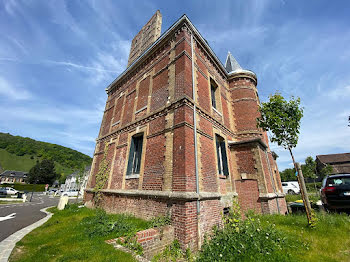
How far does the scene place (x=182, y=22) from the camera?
8.20m

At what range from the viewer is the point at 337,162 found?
41.5 m

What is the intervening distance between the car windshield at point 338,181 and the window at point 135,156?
356 inches

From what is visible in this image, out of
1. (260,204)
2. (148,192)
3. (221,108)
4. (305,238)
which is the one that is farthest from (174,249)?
(221,108)

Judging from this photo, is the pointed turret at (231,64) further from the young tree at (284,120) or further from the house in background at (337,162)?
the house in background at (337,162)

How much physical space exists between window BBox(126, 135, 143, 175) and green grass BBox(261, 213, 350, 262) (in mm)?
6639

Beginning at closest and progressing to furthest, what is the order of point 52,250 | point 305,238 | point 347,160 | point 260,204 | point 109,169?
point 52,250, point 305,238, point 260,204, point 109,169, point 347,160

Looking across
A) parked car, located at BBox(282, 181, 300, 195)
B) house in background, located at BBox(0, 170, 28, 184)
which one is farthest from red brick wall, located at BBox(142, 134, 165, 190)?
house in background, located at BBox(0, 170, 28, 184)

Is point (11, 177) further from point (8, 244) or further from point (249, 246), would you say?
point (249, 246)

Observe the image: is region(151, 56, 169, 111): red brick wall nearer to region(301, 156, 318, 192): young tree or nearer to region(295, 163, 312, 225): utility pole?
region(295, 163, 312, 225): utility pole

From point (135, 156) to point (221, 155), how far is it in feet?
16.2

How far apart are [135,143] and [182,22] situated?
7.27 m

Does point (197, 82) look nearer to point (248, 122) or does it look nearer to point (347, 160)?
point (248, 122)

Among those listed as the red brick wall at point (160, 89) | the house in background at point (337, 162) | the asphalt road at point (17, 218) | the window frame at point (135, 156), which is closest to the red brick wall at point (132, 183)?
the window frame at point (135, 156)

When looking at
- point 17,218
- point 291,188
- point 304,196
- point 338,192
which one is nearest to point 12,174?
point 17,218
